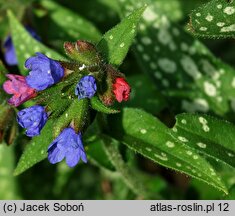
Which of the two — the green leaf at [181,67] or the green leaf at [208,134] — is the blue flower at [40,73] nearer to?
the green leaf at [208,134]

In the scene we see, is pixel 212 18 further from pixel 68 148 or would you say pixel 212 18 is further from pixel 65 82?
pixel 68 148

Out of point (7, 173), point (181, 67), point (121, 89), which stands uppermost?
point (121, 89)

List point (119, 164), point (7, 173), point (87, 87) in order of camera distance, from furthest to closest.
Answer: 1. point (7, 173)
2. point (119, 164)
3. point (87, 87)

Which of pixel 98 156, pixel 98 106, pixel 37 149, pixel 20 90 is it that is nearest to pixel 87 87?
pixel 98 106

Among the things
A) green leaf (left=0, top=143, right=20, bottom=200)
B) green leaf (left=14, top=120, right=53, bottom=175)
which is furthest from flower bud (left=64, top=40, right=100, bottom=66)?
green leaf (left=0, top=143, right=20, bottom=200)

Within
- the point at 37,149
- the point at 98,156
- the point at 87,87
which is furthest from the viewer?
the point at 98,156

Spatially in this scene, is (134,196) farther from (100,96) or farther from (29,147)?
(100,96)

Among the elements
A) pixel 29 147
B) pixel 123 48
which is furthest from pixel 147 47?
pixel 29 147
